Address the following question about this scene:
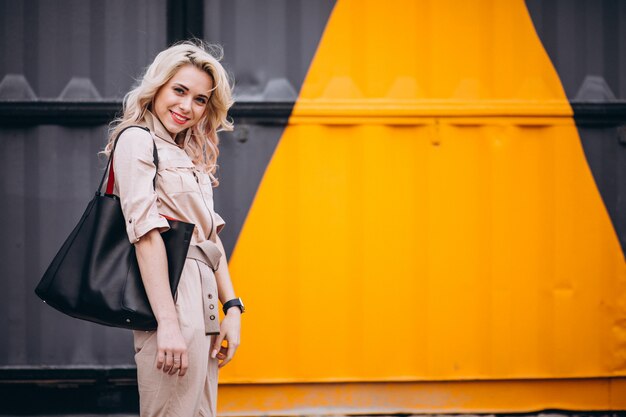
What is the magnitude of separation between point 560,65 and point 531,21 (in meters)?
0.30

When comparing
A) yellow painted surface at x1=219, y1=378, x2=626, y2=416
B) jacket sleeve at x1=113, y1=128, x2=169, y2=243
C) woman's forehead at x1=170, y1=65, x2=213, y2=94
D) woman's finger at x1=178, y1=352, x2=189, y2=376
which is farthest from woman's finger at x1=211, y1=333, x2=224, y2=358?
yellow painted surface at x1=219, y1=378, x2=626, y2=416

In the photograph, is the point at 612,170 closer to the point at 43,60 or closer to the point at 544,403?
the point at 544,403

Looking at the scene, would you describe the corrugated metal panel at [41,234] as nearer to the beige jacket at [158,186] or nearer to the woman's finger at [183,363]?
the beige jacket at [158,186]

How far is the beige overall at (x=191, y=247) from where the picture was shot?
2.10m

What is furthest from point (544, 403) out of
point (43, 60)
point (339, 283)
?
point (43, 60)

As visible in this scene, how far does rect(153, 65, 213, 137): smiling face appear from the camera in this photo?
2.28 meters

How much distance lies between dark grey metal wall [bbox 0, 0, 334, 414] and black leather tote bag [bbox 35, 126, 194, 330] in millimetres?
1707

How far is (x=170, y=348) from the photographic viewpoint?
2047 millimetres

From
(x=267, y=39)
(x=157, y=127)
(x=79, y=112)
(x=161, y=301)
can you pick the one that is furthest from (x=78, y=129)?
(x=161, y=301)

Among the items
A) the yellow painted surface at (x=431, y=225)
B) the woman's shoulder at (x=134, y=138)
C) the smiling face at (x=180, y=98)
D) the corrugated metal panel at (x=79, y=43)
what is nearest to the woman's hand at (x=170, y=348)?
the woman's shoulder at (x=134, y=138)

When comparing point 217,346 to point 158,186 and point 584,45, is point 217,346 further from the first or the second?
point 584,45

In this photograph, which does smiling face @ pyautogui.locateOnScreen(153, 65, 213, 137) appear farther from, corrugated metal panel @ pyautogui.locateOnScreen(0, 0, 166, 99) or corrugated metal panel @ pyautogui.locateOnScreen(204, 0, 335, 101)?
corrugated metal panel @ pyautogui.locateOnScreen(0, 0, 166, 99)

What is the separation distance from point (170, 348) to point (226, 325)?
39 centimetres

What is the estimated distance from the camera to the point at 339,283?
3842mm
